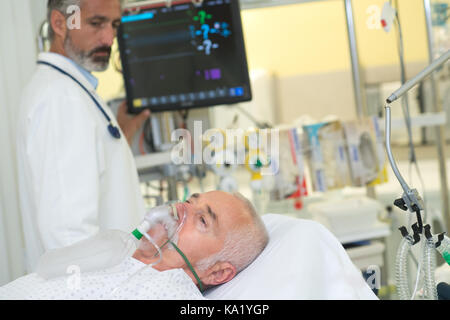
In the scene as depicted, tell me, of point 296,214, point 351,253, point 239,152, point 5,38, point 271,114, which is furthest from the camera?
point 271,114

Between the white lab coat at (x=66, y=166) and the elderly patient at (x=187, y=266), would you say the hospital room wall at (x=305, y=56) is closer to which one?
the white lab coat at (x=66, y=166)

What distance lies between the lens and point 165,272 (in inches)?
44.5

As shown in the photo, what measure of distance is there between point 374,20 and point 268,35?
1.84 metres

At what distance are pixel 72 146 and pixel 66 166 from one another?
0.06m

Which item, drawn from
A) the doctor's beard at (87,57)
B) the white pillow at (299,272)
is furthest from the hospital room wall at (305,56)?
the white pillow at (299,272)

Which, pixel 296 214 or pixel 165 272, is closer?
pixel 165 272

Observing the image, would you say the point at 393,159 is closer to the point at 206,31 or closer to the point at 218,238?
the point at 218,238

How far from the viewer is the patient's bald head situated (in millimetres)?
1249

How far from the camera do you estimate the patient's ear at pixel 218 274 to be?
1.25 m

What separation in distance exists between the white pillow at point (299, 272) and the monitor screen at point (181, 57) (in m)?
0.84

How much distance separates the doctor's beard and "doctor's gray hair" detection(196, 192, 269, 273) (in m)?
0.81

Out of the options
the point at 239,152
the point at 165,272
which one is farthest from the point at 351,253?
the point at 165,272

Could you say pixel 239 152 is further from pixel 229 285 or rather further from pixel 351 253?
pixel 229 285

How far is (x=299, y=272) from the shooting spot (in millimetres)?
1059
